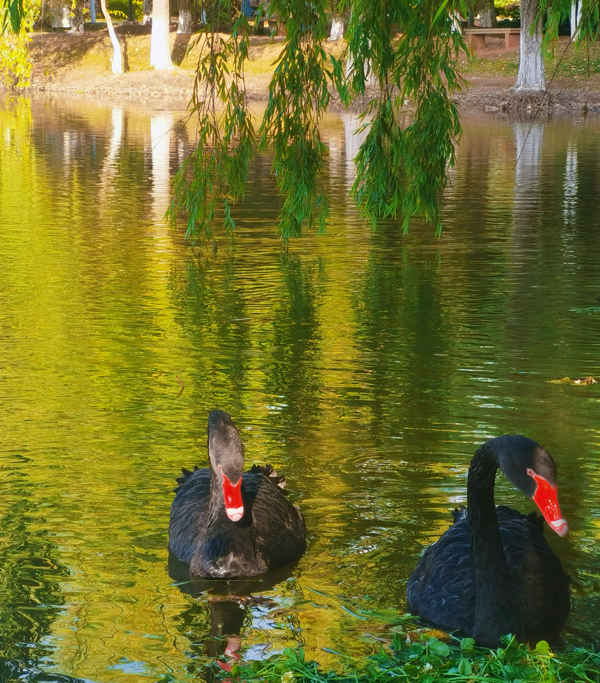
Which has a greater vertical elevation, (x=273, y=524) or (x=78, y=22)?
(x=78, y=22)

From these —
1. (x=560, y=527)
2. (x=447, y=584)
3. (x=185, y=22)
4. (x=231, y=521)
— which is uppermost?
(x=185, y=22)

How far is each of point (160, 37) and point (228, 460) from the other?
47121 millimetres

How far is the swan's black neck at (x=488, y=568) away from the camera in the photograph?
527 cm

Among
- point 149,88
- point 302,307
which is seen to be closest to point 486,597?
point 302,307

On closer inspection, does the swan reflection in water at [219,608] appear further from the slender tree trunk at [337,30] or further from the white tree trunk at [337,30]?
the slender tree trunk at [337,30]

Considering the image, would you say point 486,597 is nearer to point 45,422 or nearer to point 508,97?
point 45,422

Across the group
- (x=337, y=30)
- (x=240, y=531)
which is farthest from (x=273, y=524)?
(x=337, y=30)

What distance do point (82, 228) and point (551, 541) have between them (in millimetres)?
12399

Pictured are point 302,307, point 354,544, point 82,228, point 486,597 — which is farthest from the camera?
point 82,228

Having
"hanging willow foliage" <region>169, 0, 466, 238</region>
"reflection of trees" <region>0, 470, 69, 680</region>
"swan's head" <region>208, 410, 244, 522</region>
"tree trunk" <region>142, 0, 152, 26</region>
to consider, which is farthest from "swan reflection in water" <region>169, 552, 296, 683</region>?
"tree trunk" <region>142, 0, 152, 26</region>

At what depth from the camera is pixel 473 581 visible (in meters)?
5.62

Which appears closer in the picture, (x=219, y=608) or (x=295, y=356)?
(x=219, y=608)

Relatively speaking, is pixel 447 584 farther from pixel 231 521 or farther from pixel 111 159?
pixel 111 159

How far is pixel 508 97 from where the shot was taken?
42.8m
